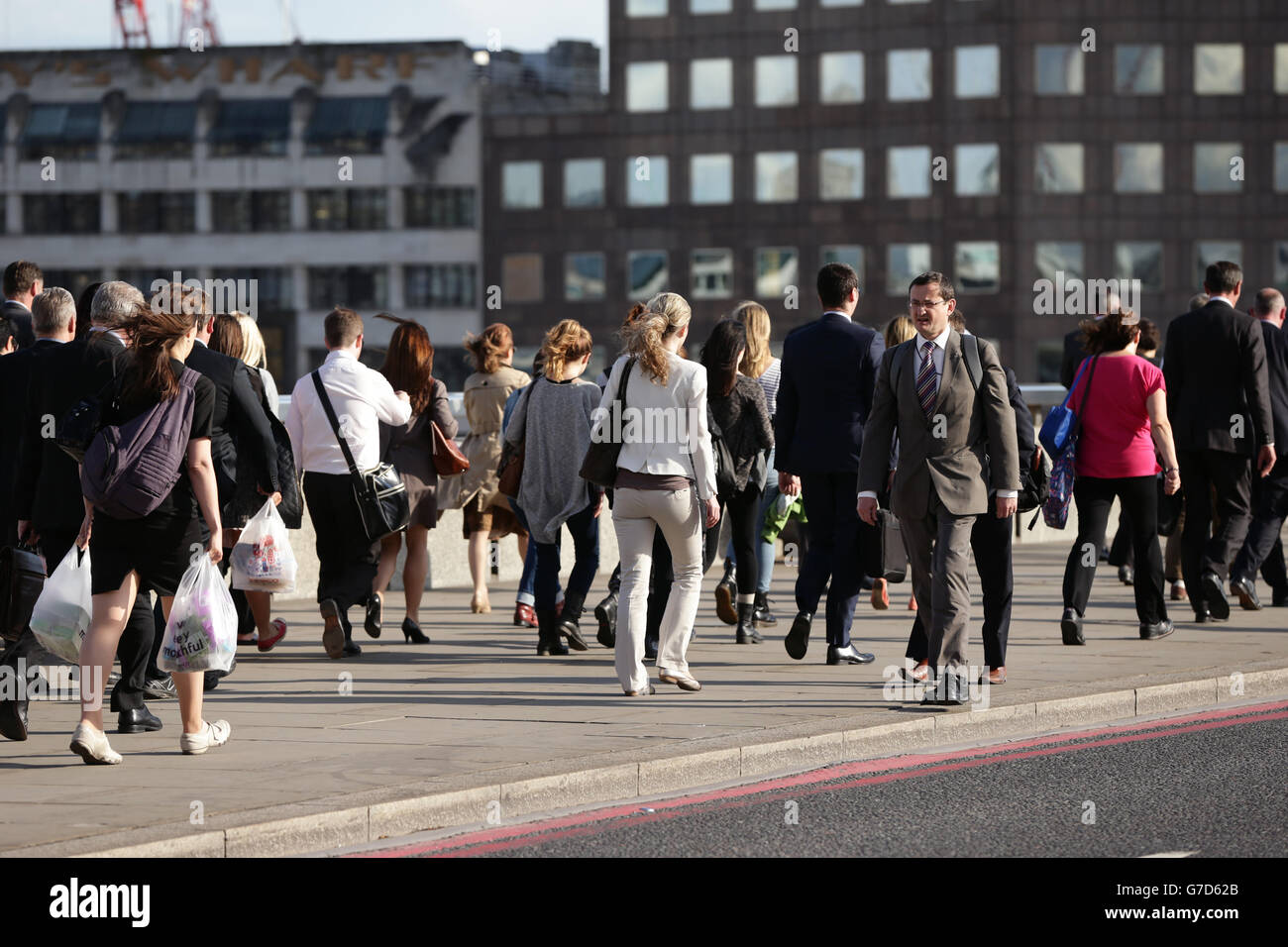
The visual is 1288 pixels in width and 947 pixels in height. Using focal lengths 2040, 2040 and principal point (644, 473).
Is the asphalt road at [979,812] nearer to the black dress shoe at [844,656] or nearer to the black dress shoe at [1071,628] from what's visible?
the black dress shoe at [844,656]

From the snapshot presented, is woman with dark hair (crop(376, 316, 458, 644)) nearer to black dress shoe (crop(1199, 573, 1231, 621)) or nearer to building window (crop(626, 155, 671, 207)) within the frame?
black dress shoe (crop(1199, 573, 1231, 621))

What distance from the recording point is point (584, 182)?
7812cm

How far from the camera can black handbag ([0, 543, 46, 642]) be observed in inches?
340

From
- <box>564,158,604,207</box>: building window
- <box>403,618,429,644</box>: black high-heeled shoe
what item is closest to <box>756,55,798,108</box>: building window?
<box>564,158,604,207</box>: building window

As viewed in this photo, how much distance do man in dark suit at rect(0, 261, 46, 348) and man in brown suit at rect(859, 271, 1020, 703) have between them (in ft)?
14.4

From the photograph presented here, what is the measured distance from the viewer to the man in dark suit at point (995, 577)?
9.77m

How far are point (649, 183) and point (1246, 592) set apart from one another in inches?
2542

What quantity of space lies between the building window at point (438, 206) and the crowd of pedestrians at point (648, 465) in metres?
68.6

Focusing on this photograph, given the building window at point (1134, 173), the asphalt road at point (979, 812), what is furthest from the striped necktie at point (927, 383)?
the building window at point (1134, 173)

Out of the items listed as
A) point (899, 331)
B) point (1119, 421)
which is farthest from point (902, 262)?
point (1119, 421)

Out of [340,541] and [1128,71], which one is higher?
[1128,71]

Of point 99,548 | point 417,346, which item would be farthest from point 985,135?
point 99,548

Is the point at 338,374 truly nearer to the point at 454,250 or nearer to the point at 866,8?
the point at 866,8

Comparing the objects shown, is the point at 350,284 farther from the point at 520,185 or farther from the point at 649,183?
the point at 649,183
